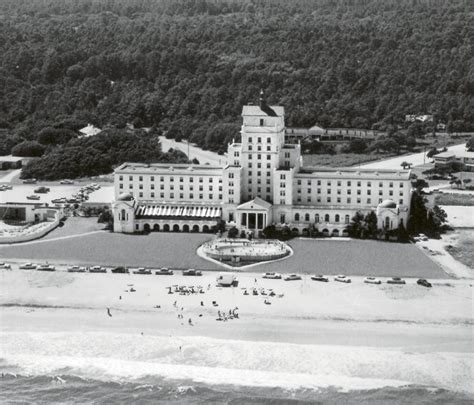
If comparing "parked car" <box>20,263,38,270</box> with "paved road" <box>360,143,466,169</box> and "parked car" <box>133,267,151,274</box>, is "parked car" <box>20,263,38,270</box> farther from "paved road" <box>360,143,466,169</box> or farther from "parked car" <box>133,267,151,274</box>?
"paved road" <box>360,143,466,169</box>

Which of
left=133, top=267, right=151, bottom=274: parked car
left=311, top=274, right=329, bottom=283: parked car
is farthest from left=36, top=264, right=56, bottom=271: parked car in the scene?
left=311, top=274, right=329, bottom=283: parked car

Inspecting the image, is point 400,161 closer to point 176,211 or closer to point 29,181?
point 176,211

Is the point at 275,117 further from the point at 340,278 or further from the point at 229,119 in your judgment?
the point at 229,119

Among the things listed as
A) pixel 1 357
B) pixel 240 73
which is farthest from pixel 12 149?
pixel 1 357

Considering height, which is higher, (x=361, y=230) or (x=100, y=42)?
(x=100, y=42)

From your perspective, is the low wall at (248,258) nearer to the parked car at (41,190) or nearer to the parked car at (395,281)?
the parked car at (395,281)

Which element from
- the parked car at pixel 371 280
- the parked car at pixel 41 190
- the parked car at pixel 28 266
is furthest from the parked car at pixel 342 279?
the parked car at pixel 41 190

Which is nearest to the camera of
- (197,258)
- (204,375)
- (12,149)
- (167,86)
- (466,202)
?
(204,375)
